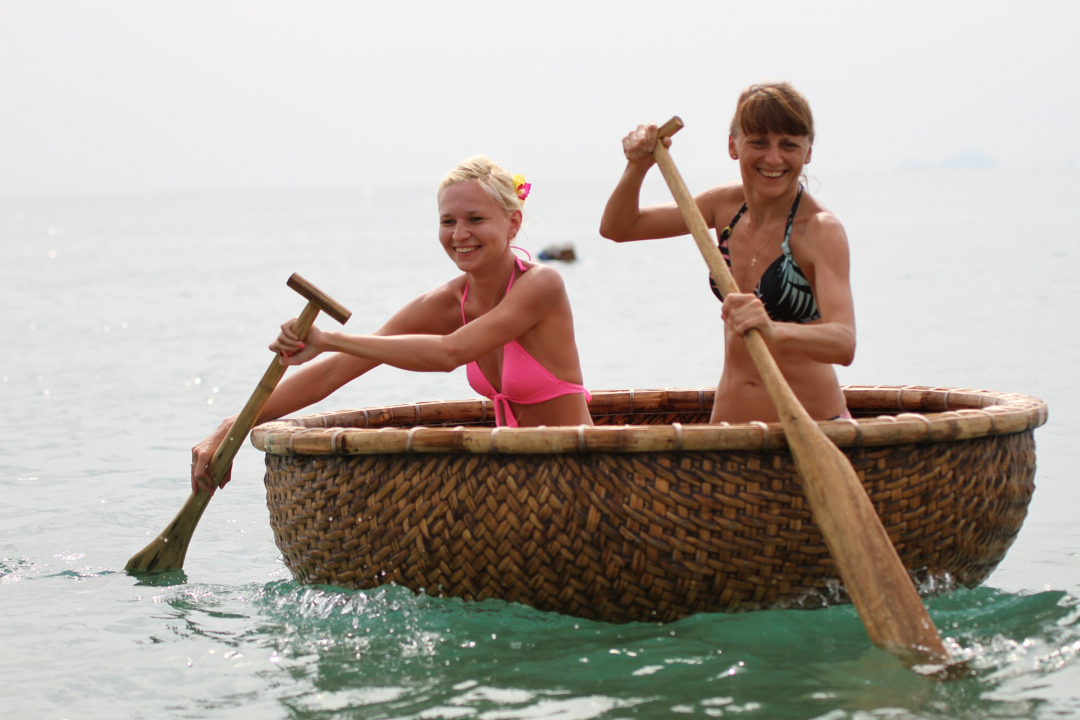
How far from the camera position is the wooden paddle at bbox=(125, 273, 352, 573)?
332cm

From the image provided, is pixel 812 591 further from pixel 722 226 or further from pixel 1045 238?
pixel 1045 238

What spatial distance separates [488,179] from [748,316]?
3.49 feet

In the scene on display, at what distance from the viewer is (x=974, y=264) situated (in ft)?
79.5

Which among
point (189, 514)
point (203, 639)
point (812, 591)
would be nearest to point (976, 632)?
point (812, 591)

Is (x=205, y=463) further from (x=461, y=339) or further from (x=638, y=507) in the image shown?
(x=638, y=507)

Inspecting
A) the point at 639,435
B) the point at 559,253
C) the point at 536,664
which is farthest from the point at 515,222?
the point at 559,253

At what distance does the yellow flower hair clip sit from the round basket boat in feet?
3.48

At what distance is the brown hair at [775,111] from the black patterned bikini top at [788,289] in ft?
0.68

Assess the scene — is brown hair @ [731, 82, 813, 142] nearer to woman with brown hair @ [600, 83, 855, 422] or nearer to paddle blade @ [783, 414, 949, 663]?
woman with brown hair @ [600, 83, 855, 422]

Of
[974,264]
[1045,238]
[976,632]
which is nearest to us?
[976,632]

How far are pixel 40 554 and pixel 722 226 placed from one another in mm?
3056

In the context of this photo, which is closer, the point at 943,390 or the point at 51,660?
the point at 51,660

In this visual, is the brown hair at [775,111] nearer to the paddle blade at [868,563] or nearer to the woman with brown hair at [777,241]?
the woman with brown hair at [777,241]

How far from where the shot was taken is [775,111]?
3.37m
